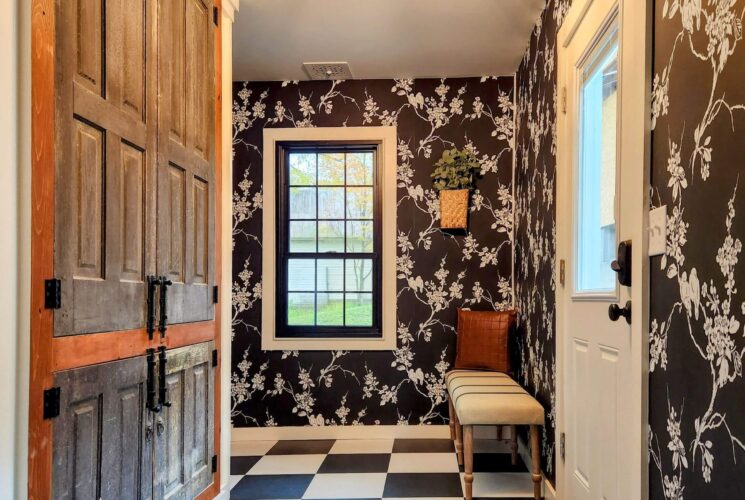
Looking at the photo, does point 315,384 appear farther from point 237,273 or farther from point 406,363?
point 237,273

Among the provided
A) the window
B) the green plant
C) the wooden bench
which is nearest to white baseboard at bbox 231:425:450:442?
the window

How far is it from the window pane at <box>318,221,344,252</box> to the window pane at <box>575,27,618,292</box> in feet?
6.95

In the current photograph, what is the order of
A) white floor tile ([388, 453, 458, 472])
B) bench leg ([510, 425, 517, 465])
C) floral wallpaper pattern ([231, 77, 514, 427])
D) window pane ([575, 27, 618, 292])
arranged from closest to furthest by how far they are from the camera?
1. window pane ([575, 27, 618, 292])
2. white floor tile ([388, 453, 458, 472])
3. bench leg ([510, 425, 517, 465])
4. floral wallpaper pattern ([231, 77, 514, 427])

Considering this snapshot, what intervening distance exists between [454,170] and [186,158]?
7.15 feet

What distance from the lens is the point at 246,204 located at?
434 centimetres

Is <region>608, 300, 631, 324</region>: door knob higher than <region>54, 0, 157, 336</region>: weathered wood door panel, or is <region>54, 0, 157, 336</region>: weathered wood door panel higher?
<region>54, 0, 157, 336</region>: weathered wood door panel

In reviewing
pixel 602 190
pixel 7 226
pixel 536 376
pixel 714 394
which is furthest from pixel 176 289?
pixel 536 376

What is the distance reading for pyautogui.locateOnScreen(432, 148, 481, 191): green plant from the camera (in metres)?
4.14

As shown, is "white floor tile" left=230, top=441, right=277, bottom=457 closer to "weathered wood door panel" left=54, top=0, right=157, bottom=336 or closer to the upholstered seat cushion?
the upholstered seat cushion

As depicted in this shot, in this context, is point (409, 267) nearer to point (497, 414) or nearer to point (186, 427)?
point (497, 414)

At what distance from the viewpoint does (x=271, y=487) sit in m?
3.24

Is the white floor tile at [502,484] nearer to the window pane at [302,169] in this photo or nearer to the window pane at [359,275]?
the window pane at [359,275]

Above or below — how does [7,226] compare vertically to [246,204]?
below

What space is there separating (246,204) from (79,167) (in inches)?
106
